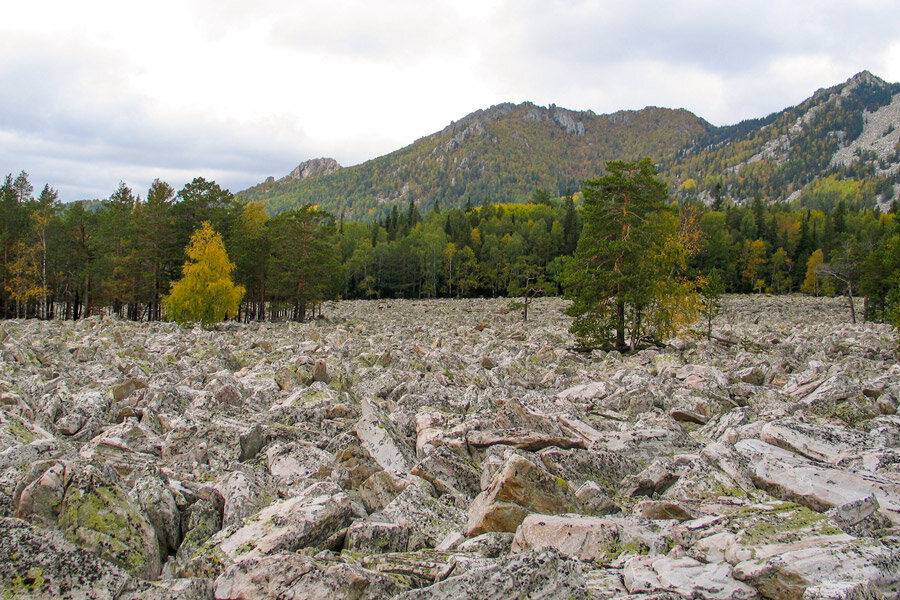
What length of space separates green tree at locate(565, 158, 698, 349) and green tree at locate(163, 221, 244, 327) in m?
23.2

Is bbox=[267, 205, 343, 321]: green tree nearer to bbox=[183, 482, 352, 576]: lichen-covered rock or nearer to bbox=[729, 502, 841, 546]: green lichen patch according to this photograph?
bbox=[183, 482, 352, 576]: lichen-covered rock

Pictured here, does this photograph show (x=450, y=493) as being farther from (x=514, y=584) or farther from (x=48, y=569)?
(x=48, y=569)

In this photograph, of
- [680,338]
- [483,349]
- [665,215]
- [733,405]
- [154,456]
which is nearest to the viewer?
[154,456]

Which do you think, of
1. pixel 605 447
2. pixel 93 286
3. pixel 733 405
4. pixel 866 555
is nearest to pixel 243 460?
pixel 605 447

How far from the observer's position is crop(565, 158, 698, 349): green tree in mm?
21547

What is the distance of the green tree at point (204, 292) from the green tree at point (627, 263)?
914 inches

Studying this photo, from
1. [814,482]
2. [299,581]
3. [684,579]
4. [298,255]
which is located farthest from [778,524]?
[298,255]

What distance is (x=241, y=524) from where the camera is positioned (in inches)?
181

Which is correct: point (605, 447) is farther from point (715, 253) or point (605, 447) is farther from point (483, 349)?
point (715, 253)

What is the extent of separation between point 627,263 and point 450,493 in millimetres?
18413

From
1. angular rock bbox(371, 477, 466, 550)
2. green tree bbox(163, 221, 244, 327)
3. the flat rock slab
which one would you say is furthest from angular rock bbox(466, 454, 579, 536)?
green tree bbox(163, 221, 244, 327)

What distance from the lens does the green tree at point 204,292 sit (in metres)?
32.9

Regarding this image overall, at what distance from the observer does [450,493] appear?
18.8 feet

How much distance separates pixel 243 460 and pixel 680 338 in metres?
22.5
